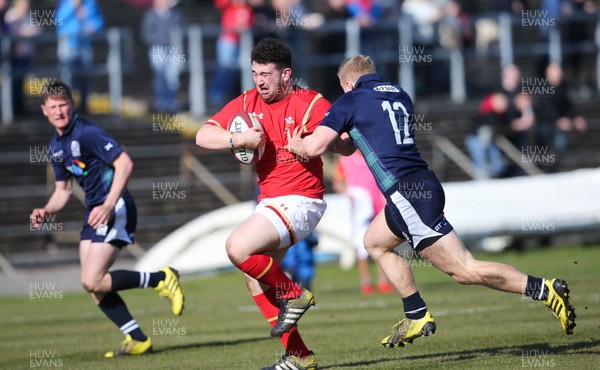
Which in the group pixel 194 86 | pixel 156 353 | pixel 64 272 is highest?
pixel 194 86

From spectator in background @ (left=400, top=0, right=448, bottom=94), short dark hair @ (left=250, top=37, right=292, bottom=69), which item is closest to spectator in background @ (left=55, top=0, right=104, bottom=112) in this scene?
spectator in background @ (left=400, top=0, right=448, bottom=94)

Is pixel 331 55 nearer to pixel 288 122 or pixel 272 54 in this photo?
pixel 288 122

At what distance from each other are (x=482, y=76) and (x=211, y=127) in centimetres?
1850

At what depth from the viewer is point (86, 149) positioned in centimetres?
1096

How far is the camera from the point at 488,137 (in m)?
22.2

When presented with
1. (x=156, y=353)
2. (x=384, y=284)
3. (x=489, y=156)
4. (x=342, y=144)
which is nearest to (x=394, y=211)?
(x=342, y=144)

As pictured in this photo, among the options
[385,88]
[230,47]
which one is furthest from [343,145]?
[230,47]

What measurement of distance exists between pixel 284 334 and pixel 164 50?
14.9m

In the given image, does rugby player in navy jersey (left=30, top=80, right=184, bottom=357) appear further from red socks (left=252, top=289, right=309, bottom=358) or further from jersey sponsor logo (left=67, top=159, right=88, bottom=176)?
red socks (left=252, top=289, right=309, bottom=358)

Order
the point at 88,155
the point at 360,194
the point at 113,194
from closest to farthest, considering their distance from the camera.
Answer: the point at 113,194 < the point at 88,155 < the point at 360,194

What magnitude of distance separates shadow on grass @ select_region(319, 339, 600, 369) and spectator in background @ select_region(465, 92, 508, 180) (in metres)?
12.7

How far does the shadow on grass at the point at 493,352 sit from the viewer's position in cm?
923

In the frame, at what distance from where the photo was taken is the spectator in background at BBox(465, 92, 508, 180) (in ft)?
73.0

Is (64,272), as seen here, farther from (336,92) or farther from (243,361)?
(243,361)
